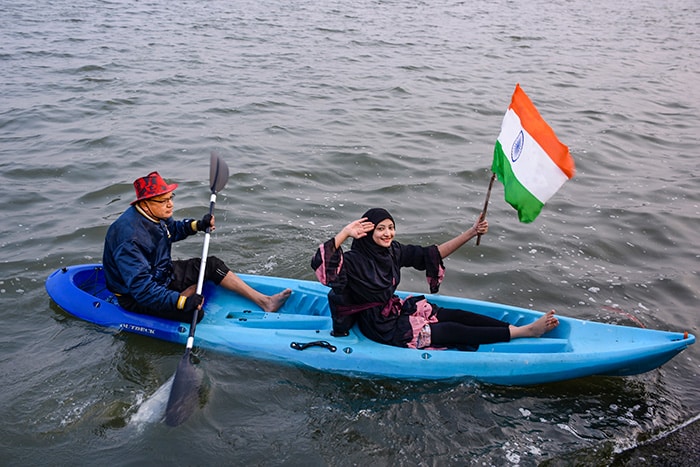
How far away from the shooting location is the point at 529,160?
16.6 ft

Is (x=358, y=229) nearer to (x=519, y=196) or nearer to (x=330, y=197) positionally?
(x=519, y=196)

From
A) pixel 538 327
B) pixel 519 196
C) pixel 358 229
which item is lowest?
pixel 538 327

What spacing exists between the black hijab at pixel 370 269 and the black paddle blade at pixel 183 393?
1.47m

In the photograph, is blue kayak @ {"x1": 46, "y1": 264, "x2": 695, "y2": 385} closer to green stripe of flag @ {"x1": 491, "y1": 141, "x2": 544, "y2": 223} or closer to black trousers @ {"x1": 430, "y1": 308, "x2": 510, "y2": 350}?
black trousers @ {"x1": 430, "y1": 308, "x2": 510, "y2": 350}

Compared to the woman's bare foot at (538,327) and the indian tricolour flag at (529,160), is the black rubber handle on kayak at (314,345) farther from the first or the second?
the indian tricolour flag at (529,160)

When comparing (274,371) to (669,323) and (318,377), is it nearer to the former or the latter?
(318,377)

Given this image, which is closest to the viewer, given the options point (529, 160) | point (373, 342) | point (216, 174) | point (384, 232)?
point (384, 232)

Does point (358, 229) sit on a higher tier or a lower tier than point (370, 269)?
higher

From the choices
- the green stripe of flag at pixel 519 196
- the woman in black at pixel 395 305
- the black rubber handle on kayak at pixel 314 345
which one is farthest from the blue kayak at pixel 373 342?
the green stripe of flag at pixel 519 196

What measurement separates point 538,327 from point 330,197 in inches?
166

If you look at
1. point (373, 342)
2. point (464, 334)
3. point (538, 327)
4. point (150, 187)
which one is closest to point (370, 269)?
point (373, 342)

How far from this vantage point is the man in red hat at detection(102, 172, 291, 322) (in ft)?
17.7

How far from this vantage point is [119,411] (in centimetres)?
496

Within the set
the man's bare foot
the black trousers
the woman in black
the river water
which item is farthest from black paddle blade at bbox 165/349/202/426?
the black trousers
